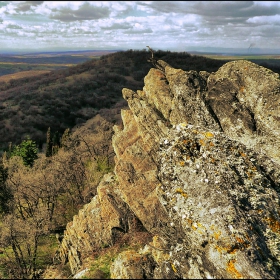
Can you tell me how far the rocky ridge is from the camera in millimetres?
9047

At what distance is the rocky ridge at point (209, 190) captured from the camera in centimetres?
905

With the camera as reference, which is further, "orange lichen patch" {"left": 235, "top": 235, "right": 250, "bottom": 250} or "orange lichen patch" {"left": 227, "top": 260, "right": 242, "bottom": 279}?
"orange lichen patch" {"left": 235, "top": 235, "right": 250, "bottom": 250}

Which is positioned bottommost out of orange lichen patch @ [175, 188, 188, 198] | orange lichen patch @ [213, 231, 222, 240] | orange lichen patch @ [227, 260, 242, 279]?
orange lichen patch @ [227, 260, 242, 279]

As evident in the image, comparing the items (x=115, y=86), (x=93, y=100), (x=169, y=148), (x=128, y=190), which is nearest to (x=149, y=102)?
(x=128, y=190)

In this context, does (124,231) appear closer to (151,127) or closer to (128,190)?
(128,190)

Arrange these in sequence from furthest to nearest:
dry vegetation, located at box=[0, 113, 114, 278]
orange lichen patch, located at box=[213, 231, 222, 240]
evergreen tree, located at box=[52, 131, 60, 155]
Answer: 1. evergreen tree, located at box=[52, 131, 60, 155]
2. dry vegetation, located at box=[0, 113, 114, 278]
3. orange lichen patch, located at box=[213, 231, 222, 240]

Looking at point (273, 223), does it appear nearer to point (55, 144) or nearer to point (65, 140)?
point (65, 140)

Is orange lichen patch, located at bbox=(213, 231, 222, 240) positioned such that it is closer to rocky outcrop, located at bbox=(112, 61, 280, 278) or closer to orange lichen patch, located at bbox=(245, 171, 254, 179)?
rocky outcrop, located at bbox=(112, 61, 280, 278)

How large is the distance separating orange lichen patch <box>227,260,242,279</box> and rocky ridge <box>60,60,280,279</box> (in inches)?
1.2

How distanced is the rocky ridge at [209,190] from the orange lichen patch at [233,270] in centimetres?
3

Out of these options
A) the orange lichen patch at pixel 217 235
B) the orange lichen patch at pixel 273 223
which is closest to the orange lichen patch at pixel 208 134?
the orange lichen patch at pixel 273 223

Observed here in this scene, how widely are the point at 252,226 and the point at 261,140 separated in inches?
300

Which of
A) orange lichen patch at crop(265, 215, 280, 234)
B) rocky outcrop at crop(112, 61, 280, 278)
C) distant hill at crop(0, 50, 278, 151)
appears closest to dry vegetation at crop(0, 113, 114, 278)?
rocky outcrop at crop(112, 61, 280, 278)

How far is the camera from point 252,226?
30.3ft
